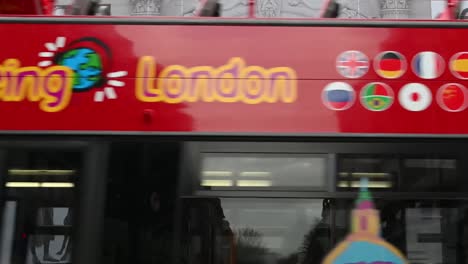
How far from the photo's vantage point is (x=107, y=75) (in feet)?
11.1

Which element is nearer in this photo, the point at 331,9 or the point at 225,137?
the point at 225,137

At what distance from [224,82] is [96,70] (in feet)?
2.55

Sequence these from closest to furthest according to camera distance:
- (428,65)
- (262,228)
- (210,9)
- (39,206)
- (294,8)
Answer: (262,228), (39,206), (428,65), (210,9), (294,8)

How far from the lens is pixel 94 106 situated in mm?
3361

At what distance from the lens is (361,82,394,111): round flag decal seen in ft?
10.9

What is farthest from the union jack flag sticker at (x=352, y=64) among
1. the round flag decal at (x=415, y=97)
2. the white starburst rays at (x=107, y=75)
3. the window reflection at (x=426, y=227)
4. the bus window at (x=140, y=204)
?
the white starburst rays at (x=107, y=75)

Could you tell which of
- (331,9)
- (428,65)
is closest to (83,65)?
(331,9)

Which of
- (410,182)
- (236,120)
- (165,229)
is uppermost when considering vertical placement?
(236,120)

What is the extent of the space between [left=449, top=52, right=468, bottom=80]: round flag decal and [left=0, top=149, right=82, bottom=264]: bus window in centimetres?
228

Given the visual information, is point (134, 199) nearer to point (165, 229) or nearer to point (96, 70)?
point (165, 229)

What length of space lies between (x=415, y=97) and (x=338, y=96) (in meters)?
0.45

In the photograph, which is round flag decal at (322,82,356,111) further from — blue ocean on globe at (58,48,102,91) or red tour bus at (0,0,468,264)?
blue ocean on globe at (58,48,102,91)

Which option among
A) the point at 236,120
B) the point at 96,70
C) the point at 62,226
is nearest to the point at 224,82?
the point at 236,120

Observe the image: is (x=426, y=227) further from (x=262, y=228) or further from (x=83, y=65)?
(x=83, y=65)
